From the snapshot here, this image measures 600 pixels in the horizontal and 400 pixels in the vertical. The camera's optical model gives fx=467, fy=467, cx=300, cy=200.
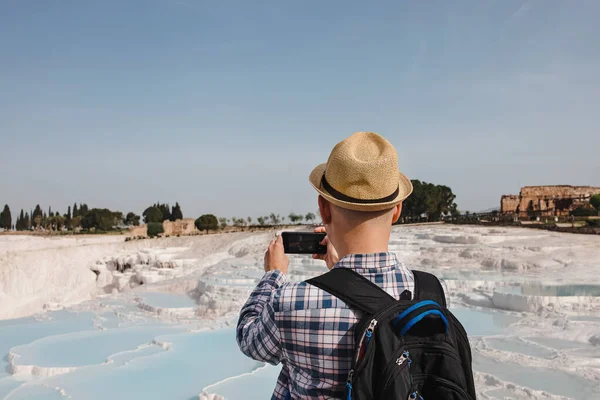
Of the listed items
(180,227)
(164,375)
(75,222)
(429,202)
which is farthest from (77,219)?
(164,375)

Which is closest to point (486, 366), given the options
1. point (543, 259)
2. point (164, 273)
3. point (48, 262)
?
point (543, 259)

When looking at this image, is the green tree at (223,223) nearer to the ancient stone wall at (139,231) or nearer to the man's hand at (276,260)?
the ancient stone wall at (139,231)

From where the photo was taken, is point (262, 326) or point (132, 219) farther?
point (132, 219)

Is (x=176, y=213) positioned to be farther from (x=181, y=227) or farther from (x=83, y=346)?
(x=83, y=346)

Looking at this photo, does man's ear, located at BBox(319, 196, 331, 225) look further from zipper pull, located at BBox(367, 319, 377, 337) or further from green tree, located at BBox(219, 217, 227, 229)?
green tree, located at BBox(219, 217, 227, 229)

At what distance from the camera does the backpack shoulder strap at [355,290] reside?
42.5 inches

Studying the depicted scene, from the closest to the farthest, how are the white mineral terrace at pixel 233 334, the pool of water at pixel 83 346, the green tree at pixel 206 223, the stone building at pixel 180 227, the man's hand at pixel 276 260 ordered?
1. the man's hand at pixel 276 260
2. the white mineral terrace at pixel 233 334
3. the pool of water at pixel 83 346
4. the stone building at pixel 180 227
5. the green tree at pixel 206 223

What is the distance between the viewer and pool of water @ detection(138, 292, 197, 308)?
1032 cm

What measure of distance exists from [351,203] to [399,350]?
37 cm

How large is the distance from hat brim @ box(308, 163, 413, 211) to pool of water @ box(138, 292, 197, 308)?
9.44m

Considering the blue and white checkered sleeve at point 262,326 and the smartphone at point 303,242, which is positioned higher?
the smartphone at point 303,242

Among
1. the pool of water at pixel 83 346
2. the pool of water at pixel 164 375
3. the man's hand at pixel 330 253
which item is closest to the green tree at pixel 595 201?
the pool of water at pixel 83 346

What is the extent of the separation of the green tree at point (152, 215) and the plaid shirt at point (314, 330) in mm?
56830

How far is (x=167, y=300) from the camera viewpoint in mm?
11086
